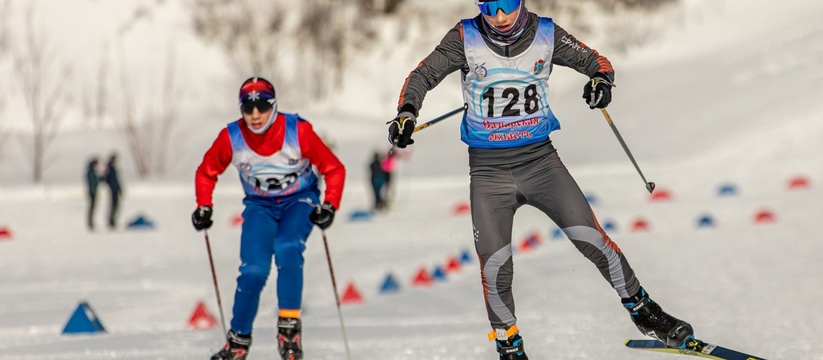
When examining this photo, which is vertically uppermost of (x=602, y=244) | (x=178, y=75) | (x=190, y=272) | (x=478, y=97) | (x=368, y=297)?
(x=178, y=75)

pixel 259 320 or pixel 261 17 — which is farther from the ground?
pixel 261 17

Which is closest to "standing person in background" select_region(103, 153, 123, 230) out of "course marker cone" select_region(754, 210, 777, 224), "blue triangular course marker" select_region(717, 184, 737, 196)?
"course marker cone" select_region(754, 210, 777, 224)

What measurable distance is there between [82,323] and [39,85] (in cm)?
3574

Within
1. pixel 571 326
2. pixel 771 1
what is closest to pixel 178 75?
pixel 771 1

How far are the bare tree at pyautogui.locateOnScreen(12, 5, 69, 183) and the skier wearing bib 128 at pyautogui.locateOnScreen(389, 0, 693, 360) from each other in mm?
34408

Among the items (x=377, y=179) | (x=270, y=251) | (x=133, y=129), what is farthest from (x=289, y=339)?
(x=133, y=129)

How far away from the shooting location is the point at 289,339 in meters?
6.56

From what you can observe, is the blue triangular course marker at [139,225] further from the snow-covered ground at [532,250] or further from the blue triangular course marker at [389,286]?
the blue triangular course marker at [389,286]

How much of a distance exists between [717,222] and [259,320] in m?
9.08

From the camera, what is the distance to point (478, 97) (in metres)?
5.86

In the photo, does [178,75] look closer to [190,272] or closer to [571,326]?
[190,272]

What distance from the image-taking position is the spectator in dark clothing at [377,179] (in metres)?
22.7

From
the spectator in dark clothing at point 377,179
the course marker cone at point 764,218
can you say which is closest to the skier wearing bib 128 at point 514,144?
the course marker cone at point 764,218

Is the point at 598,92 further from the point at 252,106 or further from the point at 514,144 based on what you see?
the point at 252,106
